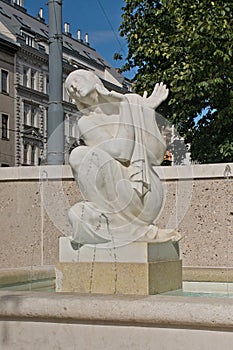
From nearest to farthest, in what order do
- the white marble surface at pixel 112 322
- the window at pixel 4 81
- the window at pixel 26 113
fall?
the white marble surface at pixel 112 322, the window at pixel 4 81, the window at pixel 26 113

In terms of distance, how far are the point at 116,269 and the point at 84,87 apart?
63.5 inches

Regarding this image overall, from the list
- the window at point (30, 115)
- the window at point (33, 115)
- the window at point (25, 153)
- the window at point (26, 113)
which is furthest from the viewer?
the window at point (33, 115)

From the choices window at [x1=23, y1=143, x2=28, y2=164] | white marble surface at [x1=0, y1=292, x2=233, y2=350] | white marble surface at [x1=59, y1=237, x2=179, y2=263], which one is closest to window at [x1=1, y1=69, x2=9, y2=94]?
window at [x1=23, y1=143, x2=28, y2=164]

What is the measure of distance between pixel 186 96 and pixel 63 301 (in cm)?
1141

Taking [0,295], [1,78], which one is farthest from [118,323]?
[1,78]

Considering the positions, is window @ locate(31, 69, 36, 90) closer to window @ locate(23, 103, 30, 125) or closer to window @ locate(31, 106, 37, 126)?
window @ locate(31, 106, 37, 126)

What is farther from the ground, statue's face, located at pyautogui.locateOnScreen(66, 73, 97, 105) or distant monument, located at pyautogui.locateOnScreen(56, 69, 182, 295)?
statue's face, located at pyautogui.locateOnScreen(66, 73, 97, 105)

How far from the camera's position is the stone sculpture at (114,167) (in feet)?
17.0

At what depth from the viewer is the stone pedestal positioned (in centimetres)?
497

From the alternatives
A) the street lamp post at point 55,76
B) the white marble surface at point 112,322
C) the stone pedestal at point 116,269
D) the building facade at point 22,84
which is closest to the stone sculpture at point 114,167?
the stone pedestal at point 116,269

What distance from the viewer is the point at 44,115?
1869 inches

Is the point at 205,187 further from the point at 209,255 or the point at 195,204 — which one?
the point at 209,255

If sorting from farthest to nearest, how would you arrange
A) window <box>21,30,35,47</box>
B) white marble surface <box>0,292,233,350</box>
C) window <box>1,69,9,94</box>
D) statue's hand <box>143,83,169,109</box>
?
1. window <box>21,30,35,47</box>
2. window <box>1,69,9,94</box>
3. statue's hand <box>143,83,169,109</box>
4. white marble surface <box>0,292,233,350</box>

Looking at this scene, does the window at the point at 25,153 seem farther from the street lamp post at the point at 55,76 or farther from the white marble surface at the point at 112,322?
the white marble surface at the point at 112,322
